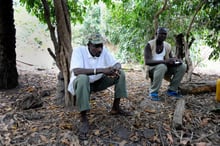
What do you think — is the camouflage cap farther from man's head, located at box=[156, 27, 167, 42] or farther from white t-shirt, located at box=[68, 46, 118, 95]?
man's head, located at box=[156, 27, 167, 42]

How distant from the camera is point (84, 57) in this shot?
3275mm

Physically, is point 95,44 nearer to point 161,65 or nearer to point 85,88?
point 85,88

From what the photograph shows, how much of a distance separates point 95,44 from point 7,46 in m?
2.43

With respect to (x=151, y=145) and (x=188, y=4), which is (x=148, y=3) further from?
(x=151, y=145)

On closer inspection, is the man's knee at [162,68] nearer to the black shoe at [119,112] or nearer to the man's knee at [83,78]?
the black shoe at [119,112]

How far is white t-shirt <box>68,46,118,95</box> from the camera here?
3189mm

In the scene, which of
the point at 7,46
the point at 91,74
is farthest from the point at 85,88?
the point at 7,46

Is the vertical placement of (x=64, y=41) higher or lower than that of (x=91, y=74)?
higher

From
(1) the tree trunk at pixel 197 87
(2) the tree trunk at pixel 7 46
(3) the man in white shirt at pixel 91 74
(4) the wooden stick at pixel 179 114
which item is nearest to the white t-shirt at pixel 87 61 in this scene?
(3) the man in white shirt at pixel 91 74

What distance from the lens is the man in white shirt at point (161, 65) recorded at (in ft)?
13.2

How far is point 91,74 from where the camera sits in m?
3.13

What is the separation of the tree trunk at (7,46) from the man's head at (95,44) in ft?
7.56

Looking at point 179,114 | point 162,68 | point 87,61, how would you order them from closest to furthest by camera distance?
point 87,61, point 179,114, point 162,68

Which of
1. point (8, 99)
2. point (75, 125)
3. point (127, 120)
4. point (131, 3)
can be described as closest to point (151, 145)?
point (127, 120)
